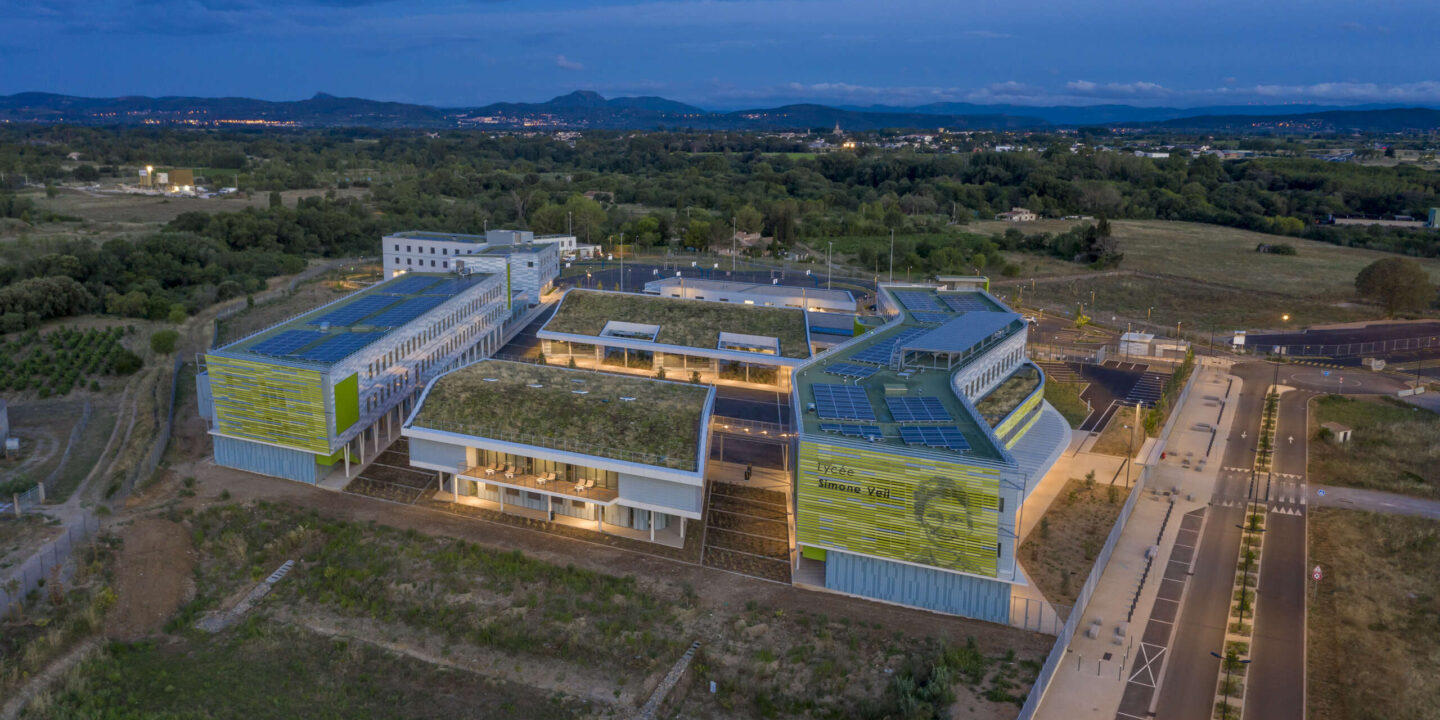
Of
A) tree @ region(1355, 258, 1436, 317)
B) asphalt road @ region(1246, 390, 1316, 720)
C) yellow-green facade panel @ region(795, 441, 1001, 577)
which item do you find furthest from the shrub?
tree @ region(1355, 258, 1436, 317)

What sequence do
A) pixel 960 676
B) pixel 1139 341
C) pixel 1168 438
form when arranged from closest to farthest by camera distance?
pixel 960 676 → pixel 1168 438 → pixel 1139 341

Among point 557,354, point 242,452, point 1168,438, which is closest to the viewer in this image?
point 242,452

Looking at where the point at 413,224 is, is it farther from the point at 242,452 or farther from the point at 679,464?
the point at 679,464

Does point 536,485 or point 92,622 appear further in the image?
point 536,485

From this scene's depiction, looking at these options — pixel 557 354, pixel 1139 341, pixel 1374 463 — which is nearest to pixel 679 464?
pixel 557 354

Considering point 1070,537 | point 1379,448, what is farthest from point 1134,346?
point 1070,537
